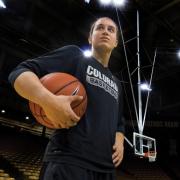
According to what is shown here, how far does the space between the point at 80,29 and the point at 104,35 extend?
7418 mm

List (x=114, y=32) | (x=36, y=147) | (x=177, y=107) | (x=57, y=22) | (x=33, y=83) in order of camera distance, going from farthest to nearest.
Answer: (x=177, y=107) → (x=36, y=147) → (x=57, y=22) → (x=114, y=32) → (x=33, y=83)

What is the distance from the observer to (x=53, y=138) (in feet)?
3.67

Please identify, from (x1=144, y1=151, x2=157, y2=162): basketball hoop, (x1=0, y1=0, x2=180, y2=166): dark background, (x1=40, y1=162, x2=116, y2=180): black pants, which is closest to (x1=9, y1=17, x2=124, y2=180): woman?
(x1=40, y1=162, x2=116, y2=180): black pants

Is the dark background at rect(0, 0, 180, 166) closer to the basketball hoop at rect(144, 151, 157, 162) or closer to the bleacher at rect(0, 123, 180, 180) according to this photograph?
the bleacher at rect(0, 123, 180, 180)

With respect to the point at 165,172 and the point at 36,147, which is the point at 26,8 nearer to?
the point at 36,147

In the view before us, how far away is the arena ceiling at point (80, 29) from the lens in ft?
24.9

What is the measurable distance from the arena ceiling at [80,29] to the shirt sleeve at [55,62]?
5757 mm

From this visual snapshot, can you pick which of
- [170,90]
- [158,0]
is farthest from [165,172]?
[158,0]

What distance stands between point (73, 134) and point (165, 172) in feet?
Result: 35.5

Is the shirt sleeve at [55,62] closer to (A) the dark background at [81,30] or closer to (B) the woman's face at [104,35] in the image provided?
(B) the woman's face at [104,35]

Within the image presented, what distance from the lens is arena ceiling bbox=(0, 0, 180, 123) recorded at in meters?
7.58

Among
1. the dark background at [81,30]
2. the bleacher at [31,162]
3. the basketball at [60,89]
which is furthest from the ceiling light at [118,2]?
the basketball at [60,89]

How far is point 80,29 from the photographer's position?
866 centimetres

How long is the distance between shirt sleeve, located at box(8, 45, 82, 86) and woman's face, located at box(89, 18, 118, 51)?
179 mm
